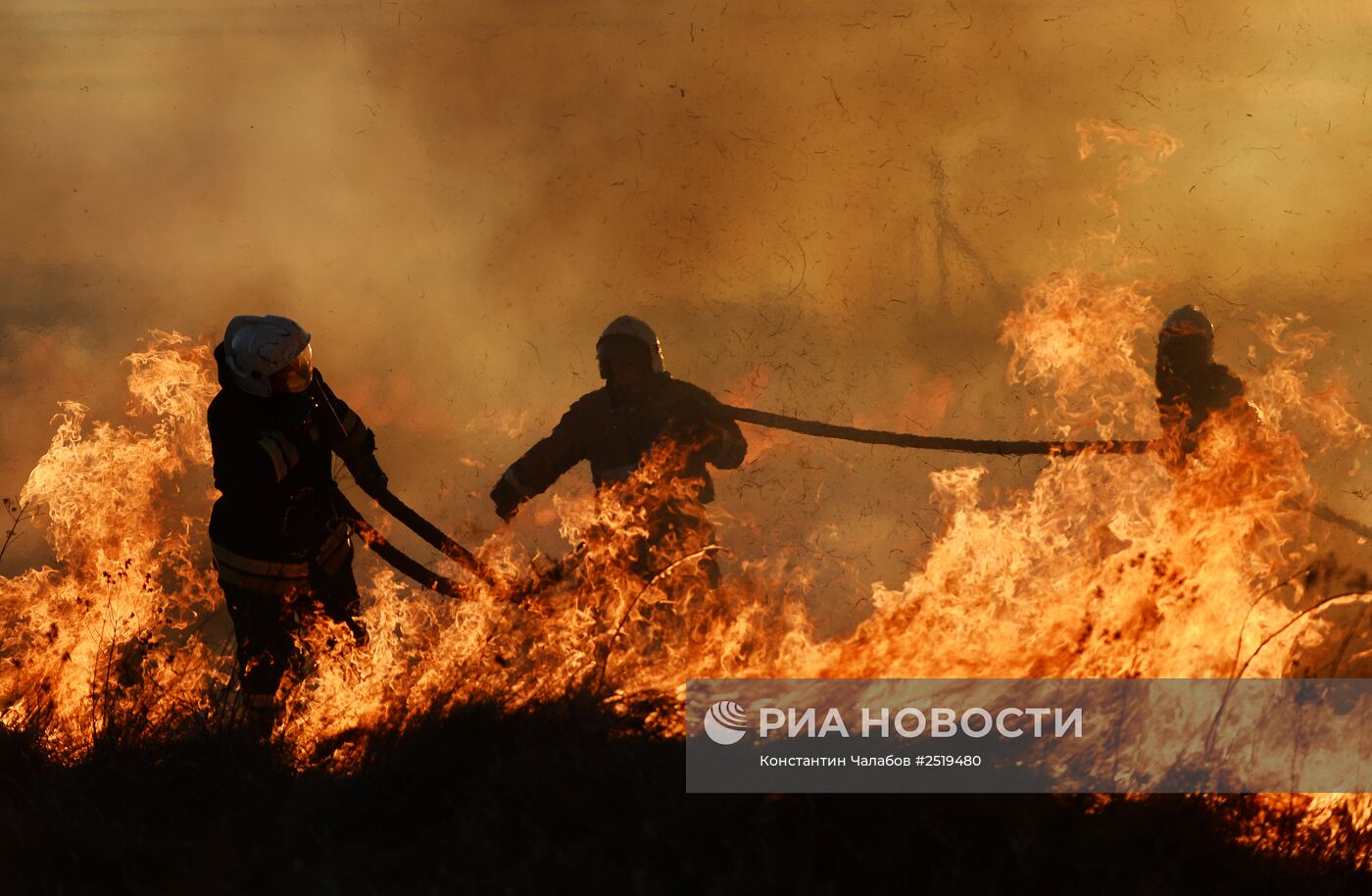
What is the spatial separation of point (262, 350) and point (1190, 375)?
562 cm

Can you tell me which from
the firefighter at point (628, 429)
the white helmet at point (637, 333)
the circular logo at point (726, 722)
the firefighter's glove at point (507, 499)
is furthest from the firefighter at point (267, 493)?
the circular logo at point (726, 722)

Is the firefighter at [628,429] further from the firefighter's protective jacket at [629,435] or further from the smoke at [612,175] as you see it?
the smoke at [612,175]

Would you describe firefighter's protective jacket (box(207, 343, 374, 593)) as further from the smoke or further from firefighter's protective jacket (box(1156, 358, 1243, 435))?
the smoke

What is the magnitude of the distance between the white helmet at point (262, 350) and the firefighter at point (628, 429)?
5.64 feet

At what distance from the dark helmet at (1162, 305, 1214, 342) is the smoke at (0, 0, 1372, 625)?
834 centimetres

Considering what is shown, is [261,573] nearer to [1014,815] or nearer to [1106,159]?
[1014,815]

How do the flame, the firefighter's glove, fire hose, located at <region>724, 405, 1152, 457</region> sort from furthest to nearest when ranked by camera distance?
the firefighter's glove, fire hose, located at <region>724, 405, 1152, 457</region>, the flame

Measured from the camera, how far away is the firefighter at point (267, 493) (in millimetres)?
6180

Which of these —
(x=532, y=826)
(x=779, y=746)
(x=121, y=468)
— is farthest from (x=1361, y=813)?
(x=121, y=468)

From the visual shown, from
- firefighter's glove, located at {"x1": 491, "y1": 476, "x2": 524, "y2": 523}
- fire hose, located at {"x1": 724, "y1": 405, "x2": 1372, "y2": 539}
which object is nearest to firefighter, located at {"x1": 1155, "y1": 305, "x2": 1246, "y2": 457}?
fire hose, located at {"x1": 724, "y1": 405, "x2": 1372, "y2": 539}

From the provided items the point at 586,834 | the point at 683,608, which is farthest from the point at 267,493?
the point at 586,834

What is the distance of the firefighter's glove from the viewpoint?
771 cm

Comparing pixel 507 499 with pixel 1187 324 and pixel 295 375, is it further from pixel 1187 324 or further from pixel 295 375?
pixel 1187 324

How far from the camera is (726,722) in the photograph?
180 inches
